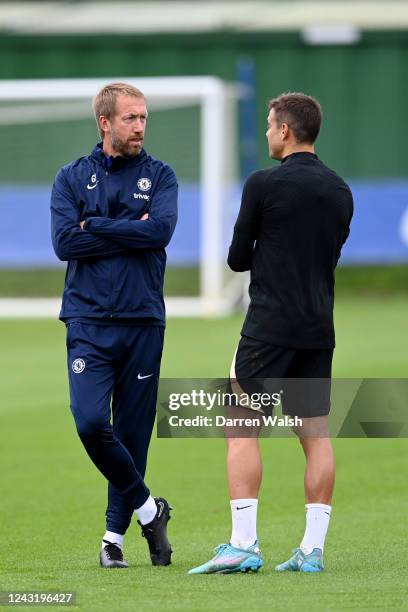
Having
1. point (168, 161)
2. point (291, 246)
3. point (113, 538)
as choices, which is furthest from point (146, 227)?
point (168, 161)

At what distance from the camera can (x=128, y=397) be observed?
21.3 ft

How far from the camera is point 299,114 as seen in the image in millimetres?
6098

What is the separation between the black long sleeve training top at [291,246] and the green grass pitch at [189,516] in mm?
1057

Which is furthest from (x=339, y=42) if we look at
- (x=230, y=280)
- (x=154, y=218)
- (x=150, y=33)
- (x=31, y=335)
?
(x=154, y=218)

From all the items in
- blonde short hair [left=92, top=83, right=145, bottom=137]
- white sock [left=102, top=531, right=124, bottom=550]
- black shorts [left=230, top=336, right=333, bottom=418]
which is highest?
blonde short hair [left=92, top=83, right=145, bottom=137]

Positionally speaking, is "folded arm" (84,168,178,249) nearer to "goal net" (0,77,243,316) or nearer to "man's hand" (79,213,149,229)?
"man's hand" (79,213,149,229)

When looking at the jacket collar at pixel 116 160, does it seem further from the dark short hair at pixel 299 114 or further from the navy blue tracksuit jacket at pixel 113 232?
the dark short hair at pixel 299 114

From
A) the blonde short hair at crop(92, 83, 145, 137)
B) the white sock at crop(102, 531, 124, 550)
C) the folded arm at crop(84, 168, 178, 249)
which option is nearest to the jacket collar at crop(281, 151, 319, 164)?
the folded arm at crop(84, 168, 178, 249)

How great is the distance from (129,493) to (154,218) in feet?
4.08

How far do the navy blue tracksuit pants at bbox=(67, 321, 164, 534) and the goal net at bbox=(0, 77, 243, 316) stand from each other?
14.0 m

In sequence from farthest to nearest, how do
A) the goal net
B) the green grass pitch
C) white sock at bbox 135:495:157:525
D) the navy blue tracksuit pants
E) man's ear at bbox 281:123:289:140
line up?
1. the goal net
2. white sock at bbox 135:495:157:525
3. the navy blue tracksuit pants
4. man's ear at bbox 281:123:289:140
5. the green grass pitch

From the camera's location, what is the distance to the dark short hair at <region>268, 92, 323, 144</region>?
6.09m

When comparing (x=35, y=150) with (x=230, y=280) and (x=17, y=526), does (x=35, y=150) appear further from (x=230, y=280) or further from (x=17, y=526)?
(x=17, y=526)

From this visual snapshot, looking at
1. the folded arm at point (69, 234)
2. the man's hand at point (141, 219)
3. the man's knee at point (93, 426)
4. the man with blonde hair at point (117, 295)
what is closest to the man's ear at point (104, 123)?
the man with blonde hair at point (117, 295)
